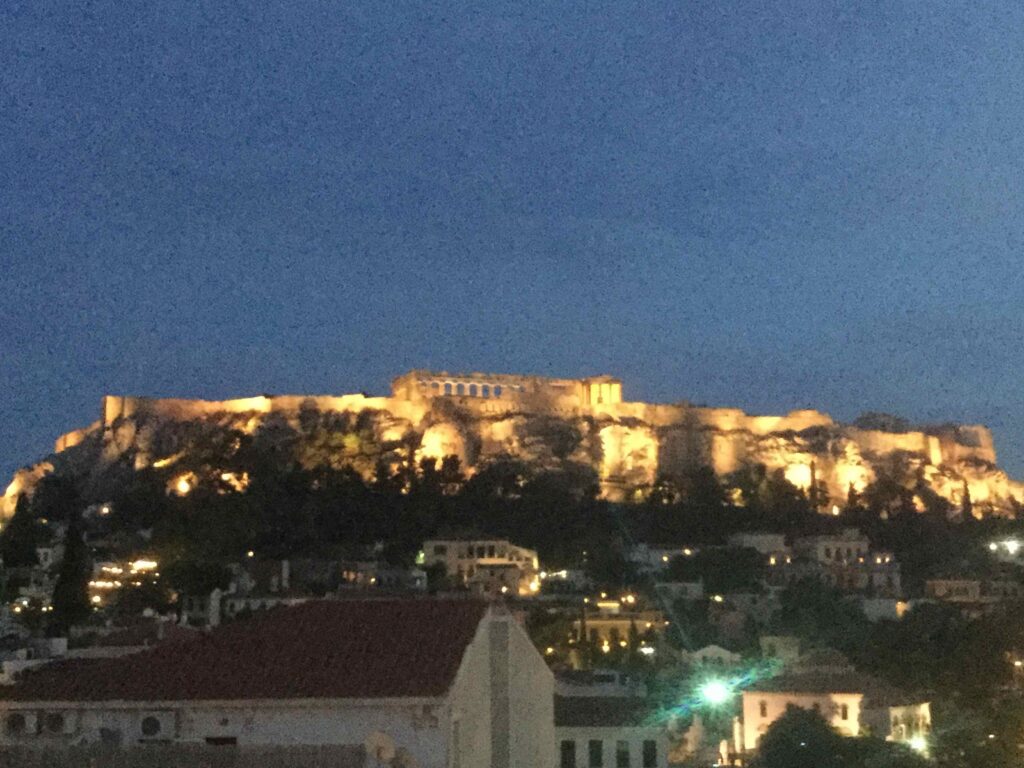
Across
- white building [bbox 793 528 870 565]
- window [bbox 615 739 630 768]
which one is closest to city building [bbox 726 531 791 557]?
white building [bbox 793 528 870 565]

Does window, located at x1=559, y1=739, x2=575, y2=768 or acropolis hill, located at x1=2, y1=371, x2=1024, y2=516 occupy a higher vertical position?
acropolis hill, located at x1=2, y1=371, x2=1024, y2=516

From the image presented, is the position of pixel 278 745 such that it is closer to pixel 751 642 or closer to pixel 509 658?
pixel 509 658

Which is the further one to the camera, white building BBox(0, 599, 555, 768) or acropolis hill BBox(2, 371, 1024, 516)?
acropolis hill BBox(2, 371, 1024, 516)

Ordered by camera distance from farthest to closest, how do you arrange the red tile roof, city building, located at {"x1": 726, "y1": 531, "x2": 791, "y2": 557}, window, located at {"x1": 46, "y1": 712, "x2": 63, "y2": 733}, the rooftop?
city building, located at {"x1": 726, "y1": 531, "x2": 791, "y2": 557} → the rooftop → window, located at {"x1": 46, "y1": 712, "x2": 63, "y2": 733} → the red tile roof

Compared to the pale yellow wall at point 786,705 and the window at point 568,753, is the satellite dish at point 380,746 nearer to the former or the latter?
the window at point 568,753

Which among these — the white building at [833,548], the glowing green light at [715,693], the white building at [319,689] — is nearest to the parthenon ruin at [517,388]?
the white building at [833,548]

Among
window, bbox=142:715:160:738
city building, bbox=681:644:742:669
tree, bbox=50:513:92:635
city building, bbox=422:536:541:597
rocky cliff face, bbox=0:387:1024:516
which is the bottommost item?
window, bbox=142:715:160:738

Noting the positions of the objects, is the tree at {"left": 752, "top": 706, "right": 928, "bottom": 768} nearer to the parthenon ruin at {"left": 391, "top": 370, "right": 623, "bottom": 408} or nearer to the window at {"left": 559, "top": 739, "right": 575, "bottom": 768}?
the window at {"left": 559, "top": 739, "right": 575, "bottom": 768}
